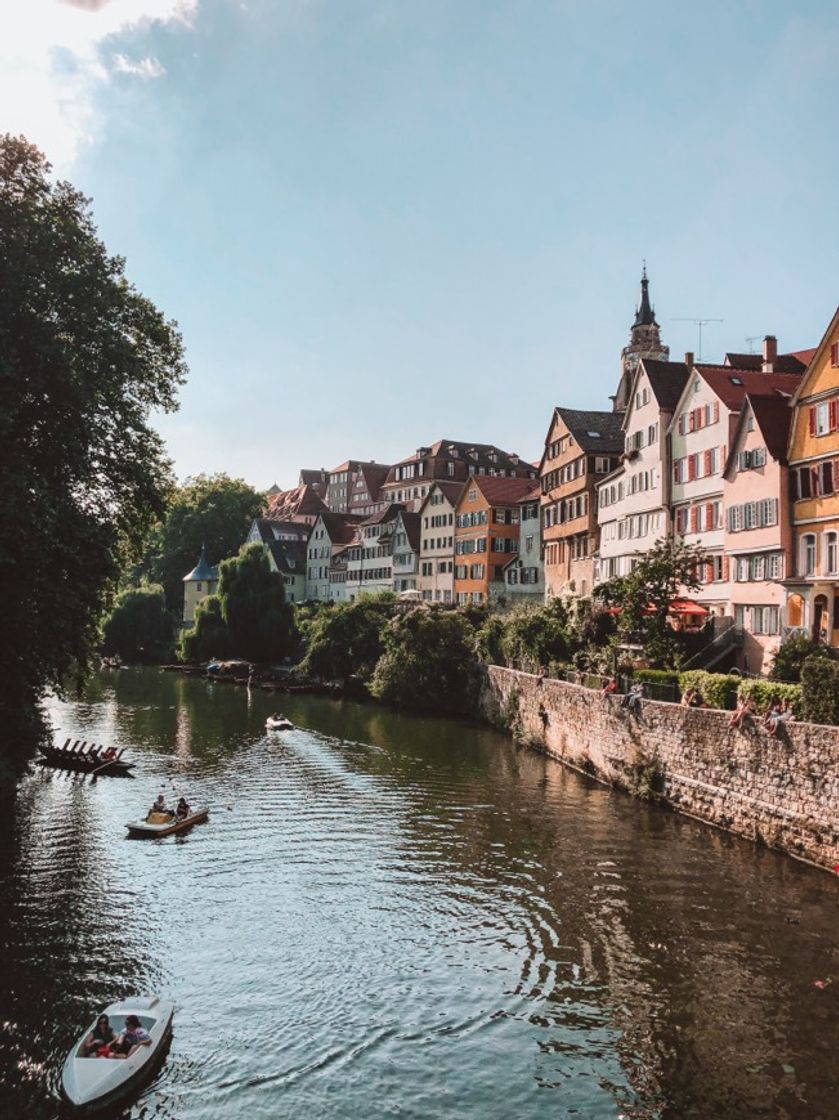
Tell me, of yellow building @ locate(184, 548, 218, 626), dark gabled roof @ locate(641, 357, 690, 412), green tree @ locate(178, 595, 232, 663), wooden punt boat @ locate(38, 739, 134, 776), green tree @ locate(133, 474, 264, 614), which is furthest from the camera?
green tree @ locate(133, 474, 264, 614)

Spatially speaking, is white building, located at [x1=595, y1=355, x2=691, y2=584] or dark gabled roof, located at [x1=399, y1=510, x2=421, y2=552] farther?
dark gabled roof, located at [x1=399, y1=510, x2=421, y2=552]

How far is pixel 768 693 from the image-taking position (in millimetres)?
27422

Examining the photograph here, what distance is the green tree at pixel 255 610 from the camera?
8450 cm

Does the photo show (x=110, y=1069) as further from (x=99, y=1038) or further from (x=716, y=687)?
(x=716, y=687)

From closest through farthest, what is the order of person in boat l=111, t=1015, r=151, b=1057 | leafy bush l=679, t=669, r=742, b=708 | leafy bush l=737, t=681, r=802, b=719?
person in boat l=111, t=1015, r=151, b=1057 < leafy bush l=737, t=681, r=802, b=719 < leafy bush l=679, t=669, r=742, b=708

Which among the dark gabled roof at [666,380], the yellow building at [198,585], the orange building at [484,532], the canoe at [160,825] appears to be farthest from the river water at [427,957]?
the yellow building at [198,585]

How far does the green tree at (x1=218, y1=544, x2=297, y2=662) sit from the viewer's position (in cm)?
8450

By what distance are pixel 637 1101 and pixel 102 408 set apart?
2344 cm

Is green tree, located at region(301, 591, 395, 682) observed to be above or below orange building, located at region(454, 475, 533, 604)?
below

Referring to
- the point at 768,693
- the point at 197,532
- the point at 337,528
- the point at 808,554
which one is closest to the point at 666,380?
the point at 808,554

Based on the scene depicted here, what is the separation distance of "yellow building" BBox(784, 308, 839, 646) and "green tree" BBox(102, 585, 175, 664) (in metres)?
75.8

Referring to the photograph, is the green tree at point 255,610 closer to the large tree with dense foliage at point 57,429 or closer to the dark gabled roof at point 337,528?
the dark gabled roof at point 337,528

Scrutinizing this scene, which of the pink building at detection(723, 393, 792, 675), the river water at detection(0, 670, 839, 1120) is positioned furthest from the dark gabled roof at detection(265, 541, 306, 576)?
the river water at detection(0, 670, 839, 1120)

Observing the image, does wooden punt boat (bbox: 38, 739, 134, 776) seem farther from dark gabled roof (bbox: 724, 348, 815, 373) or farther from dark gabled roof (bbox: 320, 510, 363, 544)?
dark gabled roof (bbox: 320, 510, 363, 544)
